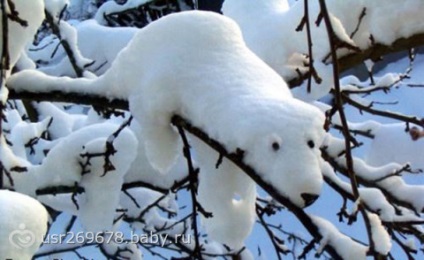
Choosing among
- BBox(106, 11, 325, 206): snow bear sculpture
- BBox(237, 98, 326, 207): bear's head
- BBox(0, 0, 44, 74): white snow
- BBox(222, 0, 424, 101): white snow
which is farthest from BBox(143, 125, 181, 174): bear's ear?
BBox(222, 0, 424, 101): white snow

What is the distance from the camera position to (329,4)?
1899 millimetres

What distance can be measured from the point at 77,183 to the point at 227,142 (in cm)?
79

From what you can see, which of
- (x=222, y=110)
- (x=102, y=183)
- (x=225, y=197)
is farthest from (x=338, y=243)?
(x=102, y=183)

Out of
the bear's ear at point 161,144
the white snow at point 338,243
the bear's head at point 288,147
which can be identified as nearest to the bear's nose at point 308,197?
the bear's head at point 288,147

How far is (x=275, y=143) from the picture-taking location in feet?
3.28

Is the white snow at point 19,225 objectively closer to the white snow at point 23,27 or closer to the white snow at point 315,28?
the white snow at point 23,27

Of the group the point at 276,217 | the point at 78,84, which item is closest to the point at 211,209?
the point at 78,84

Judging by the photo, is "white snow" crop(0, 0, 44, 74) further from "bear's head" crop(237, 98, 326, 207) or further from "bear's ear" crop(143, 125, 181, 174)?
"bear's head" crop(237, 98, 326, 207)

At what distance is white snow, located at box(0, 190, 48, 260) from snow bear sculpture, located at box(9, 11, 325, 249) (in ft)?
1.09

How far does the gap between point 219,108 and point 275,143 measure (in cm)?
16

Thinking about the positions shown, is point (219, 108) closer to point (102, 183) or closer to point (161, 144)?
point (161, 144)

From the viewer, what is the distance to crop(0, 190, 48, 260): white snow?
0.87 meters

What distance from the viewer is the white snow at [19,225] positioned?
2.86 ft

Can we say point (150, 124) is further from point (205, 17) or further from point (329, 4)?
point (329, 4)
